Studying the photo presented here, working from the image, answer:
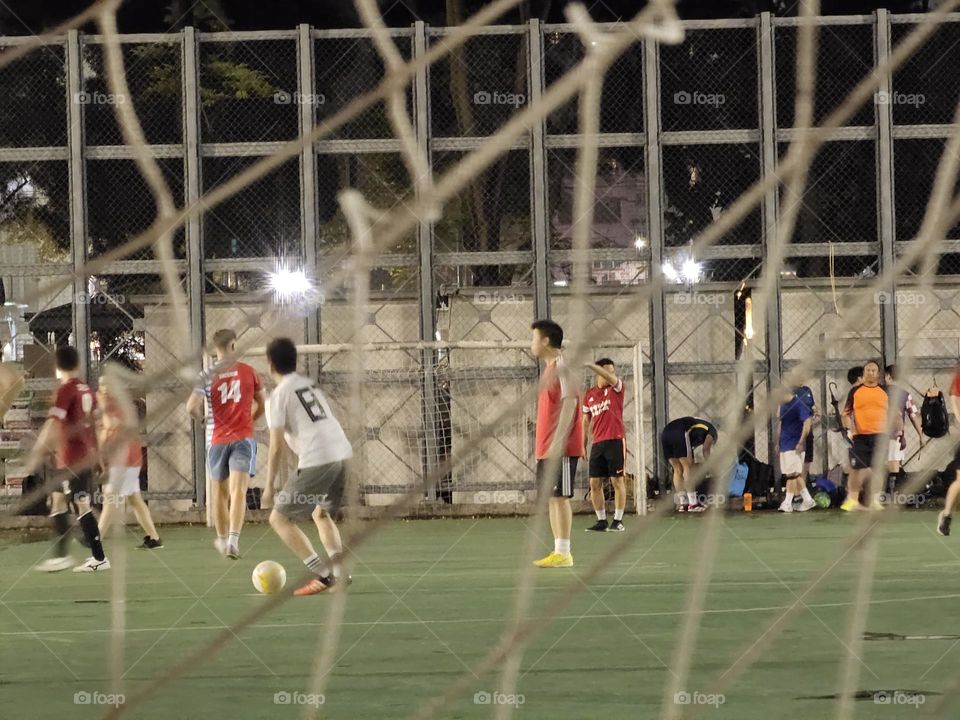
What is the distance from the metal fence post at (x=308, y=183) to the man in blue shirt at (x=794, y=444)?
593 cm

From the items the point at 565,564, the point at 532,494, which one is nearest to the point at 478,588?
the point at 565,564

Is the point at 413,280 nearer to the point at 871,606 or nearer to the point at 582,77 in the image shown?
the point at 871,606

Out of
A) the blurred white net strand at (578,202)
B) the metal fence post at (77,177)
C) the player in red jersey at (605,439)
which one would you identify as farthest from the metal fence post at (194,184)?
the blurred white net strand at (578,202)

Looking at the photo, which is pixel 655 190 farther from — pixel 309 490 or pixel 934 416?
pixel 309 490

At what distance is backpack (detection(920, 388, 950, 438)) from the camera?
2092cm

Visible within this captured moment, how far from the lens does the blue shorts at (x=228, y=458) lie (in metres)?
14.0

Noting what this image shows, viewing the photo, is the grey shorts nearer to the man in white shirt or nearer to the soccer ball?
the man in white shirt

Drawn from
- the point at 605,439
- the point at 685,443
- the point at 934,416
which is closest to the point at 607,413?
the point at 605,439

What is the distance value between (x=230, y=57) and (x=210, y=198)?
21.1 meters

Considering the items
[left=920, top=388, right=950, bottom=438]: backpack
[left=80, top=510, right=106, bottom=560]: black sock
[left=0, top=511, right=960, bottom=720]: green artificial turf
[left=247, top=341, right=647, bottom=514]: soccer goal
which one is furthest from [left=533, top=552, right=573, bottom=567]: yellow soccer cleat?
[left=920, top=388, right=950, bottom=438]: backpack

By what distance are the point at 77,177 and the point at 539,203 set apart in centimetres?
583

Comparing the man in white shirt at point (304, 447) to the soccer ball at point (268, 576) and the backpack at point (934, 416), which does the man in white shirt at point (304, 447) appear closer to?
the soccer ball at point (268, 576)

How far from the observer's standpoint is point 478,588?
12.5 meters

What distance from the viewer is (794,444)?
1998cm
